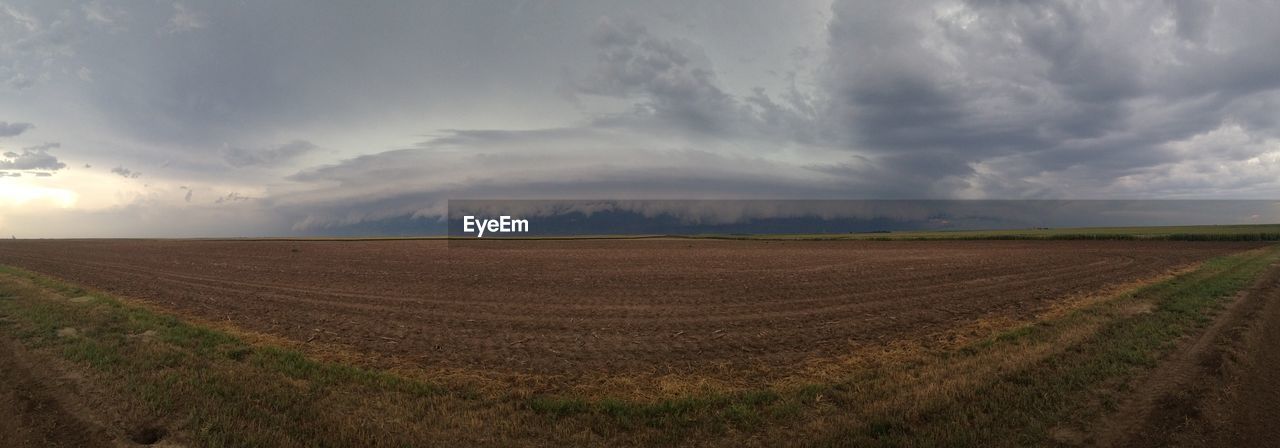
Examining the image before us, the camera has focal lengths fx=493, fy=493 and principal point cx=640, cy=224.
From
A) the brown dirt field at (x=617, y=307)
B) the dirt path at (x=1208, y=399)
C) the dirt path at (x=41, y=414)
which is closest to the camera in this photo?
the dirt path at (x=1208, y=399)

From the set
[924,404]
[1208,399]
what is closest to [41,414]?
[924,404]

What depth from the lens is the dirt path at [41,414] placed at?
226 inches

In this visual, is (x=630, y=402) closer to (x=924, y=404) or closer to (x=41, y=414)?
(x=924, y=404)

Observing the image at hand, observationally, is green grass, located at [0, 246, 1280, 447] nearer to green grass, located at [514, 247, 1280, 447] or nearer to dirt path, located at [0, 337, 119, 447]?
green grass, located at [514, 247, 1280, 447]

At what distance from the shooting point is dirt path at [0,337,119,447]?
5738 millimetres

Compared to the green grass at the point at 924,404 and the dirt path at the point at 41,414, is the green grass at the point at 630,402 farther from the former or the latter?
the dirt path at the point at 41,414

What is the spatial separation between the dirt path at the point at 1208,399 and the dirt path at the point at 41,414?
1167cm

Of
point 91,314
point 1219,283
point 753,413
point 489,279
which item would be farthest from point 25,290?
point 1219,283

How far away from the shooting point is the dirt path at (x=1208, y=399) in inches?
218

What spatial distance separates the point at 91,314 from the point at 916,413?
20117 millimetres

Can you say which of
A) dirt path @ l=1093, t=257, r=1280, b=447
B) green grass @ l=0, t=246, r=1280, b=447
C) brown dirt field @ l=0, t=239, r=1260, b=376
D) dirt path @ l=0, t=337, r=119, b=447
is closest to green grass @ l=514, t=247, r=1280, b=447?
green grass @ l=0, t=246, r=1280, b=447

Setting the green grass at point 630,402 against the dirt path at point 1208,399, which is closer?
the dirt path at point 1208,399

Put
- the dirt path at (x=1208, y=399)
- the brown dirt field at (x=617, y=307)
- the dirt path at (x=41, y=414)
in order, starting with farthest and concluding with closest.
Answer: the brown dirt field at (x=617, y=307) < the dirt path at (x=41, y=414) < the dirt path at (x=1208, y=399)

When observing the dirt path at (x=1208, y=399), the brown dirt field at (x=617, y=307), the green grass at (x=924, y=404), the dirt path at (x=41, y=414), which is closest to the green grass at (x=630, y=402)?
the green grass at (x=924, y=404)
